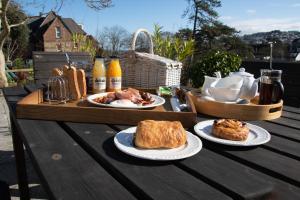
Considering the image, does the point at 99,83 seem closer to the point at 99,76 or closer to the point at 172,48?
the point at 99,76

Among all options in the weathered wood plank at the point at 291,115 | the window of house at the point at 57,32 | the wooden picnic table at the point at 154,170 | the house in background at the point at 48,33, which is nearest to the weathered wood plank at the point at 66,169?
the wooden picnic table at the point at 154,170

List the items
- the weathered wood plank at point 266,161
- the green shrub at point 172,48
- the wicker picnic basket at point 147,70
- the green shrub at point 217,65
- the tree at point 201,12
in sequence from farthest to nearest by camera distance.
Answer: the tree at point 201,12 < the green shrub at point 172,48 < the green shrub at point 217,65 < the wicker picnic basket at point 147,70 < the weathered wood plank at point 266,161

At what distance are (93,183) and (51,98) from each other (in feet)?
2.57

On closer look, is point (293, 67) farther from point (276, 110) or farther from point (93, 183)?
point (93, 183)

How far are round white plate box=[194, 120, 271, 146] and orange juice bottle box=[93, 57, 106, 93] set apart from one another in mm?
657

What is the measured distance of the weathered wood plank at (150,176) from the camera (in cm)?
63

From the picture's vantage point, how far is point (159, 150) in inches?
32.5

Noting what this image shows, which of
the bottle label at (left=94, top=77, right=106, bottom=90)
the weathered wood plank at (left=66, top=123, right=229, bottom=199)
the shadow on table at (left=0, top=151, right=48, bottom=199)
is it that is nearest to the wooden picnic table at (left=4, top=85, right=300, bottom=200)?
the weathered wood plank at (left=66, top=123, right=229, bottom=199)

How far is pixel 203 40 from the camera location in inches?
826

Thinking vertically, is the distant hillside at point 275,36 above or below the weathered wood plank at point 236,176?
above

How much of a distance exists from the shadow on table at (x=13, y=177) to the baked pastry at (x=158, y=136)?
1406 mm

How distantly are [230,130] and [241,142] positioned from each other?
2.0 inches

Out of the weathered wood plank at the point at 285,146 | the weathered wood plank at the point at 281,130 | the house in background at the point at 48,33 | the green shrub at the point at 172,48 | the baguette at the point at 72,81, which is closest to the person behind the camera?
the weathered wood plank at the point at 285,146

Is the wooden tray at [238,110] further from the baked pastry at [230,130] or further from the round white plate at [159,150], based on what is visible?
the round white plate at [159,150]
